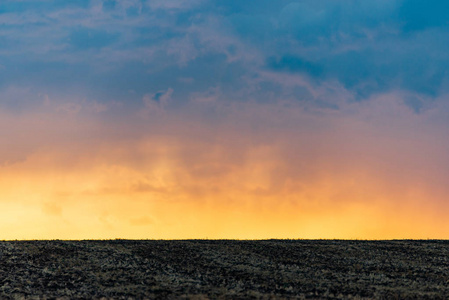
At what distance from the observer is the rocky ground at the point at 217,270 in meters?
30.5

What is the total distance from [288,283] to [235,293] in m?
4.88

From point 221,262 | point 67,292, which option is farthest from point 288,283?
point 67,292

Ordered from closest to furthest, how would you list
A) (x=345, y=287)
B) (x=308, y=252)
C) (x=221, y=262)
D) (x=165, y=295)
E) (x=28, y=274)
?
1. (x=165, y=295)
2. (x=345, y=287)
3. (x=28, y=274)
4. (x=221, y=262)
5. (x=308, y=252)

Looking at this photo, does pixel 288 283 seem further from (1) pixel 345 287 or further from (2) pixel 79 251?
(2) pixel 79 251

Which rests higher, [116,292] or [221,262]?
[221,262]

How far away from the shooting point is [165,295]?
29.1 metres

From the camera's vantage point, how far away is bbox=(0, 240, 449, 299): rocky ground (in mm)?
30484

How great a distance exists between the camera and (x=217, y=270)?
35750 mm

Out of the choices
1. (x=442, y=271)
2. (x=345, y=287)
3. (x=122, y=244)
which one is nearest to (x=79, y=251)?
(x=122, y=244)

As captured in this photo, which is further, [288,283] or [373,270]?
[373,270]

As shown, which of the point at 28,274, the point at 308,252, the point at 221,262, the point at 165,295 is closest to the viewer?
the point at 165,295

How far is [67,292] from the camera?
100ft

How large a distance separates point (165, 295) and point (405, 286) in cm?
1532

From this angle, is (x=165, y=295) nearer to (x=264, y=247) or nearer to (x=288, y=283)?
(x=288, y=283)
